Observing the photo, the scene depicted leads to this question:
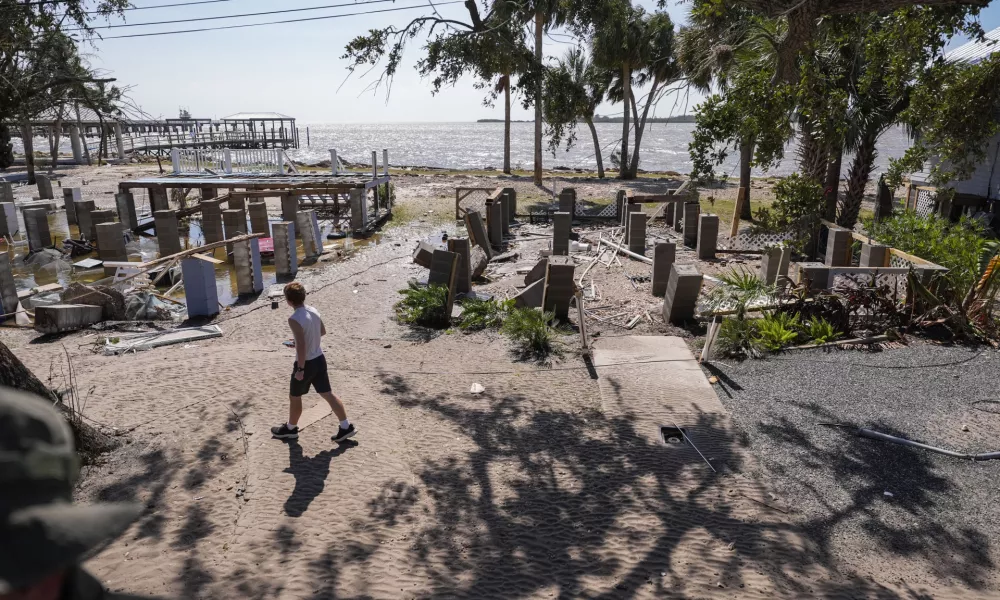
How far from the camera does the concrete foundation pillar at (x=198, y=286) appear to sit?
39.6 ft

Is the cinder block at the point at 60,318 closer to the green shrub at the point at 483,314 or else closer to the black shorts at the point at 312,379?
the green shrub at the point at 483,314

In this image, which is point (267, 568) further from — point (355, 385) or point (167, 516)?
point (355, 385)

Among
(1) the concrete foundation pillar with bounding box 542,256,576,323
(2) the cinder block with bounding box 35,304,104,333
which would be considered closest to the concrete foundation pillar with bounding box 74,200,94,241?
(2) the cinder block with bounding box 35,304,104,333

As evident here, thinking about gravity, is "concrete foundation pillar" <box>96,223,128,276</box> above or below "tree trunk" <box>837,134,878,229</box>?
below

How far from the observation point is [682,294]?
10.2 m

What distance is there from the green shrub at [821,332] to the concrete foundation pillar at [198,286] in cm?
1000

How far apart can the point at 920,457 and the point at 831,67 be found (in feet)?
20.7

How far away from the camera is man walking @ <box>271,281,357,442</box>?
5.98 metres

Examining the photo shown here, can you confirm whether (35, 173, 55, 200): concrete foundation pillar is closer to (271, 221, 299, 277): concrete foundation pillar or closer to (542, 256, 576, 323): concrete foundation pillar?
(271, 221, 299, 277): concrete foundation pillar

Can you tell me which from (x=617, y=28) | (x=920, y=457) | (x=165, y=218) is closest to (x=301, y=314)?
(x=920, y=457)

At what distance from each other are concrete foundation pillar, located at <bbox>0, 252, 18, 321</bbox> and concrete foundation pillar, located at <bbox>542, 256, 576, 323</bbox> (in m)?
9.63

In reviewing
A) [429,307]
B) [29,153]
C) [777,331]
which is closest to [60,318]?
[429,307]

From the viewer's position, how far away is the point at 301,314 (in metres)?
5.99

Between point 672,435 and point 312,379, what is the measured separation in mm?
3441
